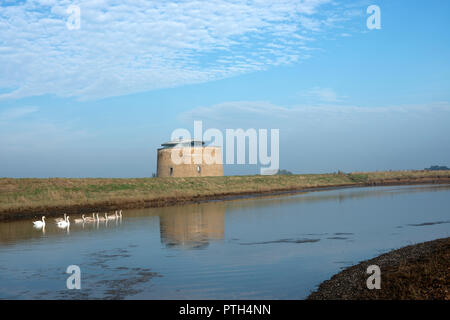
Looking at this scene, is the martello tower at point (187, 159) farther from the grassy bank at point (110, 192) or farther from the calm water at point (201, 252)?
the calm water at point (201, 252)

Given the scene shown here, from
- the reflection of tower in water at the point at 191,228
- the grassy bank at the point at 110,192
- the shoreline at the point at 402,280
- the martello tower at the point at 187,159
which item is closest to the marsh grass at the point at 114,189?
the grassy bank at the point at 110,192

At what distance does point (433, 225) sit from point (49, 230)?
63.4 feet

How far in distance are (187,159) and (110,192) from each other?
18115 millimetres

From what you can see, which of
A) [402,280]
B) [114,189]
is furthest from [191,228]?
[114,189]

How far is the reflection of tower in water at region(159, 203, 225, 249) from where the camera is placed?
18047 millimetres

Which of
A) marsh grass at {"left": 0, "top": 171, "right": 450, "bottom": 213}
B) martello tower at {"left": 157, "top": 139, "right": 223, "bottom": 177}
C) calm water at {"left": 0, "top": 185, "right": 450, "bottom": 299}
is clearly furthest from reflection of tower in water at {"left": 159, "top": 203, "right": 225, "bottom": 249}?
martello tower at {"left": 157, "top": 139, "right": 223, "bottom": 177}

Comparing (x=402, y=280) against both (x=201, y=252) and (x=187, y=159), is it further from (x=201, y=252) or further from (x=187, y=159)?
(x=187, y=159)

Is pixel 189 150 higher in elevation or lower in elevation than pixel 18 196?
higher

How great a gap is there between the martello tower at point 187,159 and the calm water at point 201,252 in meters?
29.3

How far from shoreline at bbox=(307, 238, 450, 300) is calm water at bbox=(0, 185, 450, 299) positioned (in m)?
0.75

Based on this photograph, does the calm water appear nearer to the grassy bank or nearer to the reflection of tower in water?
the reflection of tower in water
